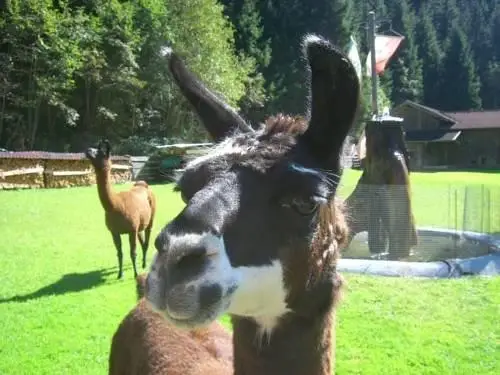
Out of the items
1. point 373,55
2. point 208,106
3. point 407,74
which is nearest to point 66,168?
point 373,55

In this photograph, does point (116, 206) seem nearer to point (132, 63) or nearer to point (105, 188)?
point (105, 188)

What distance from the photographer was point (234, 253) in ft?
6.07

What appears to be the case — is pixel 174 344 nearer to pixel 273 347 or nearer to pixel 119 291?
pixel 273 347

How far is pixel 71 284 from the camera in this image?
8.80 m

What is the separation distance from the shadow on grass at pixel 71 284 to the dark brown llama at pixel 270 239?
6.81 m

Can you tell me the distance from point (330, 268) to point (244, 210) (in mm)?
573

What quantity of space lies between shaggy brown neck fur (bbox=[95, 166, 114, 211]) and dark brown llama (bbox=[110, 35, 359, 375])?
7.08 meters

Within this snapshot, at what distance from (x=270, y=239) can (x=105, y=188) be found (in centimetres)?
743

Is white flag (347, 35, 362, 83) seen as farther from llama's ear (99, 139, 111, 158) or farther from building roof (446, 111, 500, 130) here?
building roof (446, 111, 500, 130)

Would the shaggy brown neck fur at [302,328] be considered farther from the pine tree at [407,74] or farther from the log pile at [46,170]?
the pine tree at [407,74]

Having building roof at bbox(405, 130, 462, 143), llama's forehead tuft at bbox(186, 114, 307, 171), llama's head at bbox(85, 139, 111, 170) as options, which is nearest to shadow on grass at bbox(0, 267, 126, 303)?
llama's head at bbox(85, 139, 111, 170)

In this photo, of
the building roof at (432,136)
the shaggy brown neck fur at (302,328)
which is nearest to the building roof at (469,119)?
the building roof at (432,136)

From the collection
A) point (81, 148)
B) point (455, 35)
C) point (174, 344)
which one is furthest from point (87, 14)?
point (455, 35)

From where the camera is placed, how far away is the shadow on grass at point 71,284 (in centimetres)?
811
